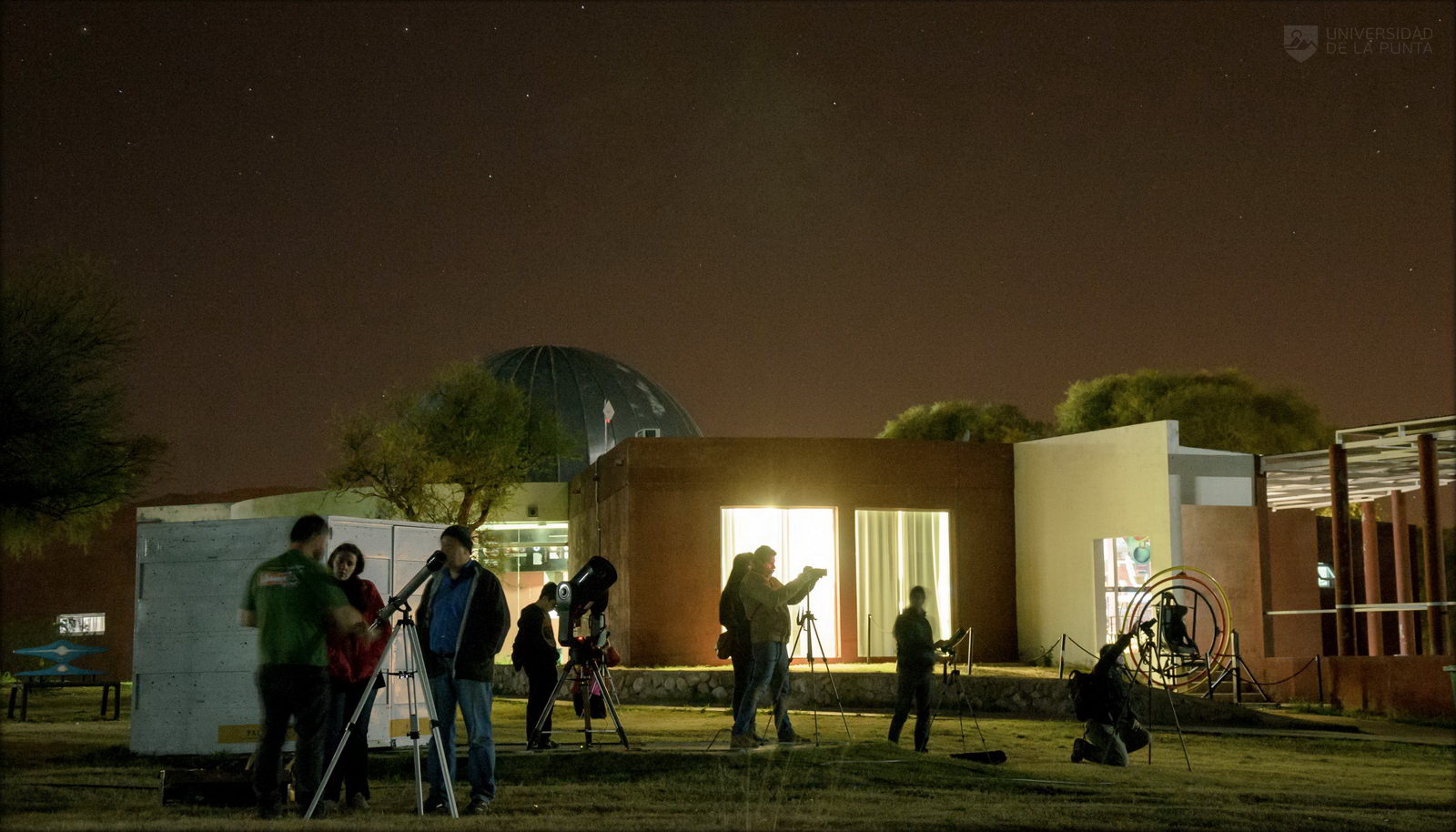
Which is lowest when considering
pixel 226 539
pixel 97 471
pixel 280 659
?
pixel 280 659

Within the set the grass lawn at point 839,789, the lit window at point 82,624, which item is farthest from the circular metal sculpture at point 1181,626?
the lit window at point 82,624

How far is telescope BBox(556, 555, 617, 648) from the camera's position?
10617 mm

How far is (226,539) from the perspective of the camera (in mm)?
10852

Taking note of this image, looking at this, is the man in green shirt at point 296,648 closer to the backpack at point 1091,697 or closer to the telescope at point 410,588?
the telescope at point 410,588

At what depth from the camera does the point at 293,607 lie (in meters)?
6.54

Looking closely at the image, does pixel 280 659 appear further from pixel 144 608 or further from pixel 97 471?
pixel 97 471

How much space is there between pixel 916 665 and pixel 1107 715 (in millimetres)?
1525

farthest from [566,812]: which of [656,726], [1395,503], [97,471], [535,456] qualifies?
[535,456]

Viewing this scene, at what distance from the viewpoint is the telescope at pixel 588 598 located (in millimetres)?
10617

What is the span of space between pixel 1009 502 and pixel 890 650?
125 inches

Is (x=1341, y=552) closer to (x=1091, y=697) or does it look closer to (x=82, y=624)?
(x=1091, y=697)

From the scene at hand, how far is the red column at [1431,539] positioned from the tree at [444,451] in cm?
1740

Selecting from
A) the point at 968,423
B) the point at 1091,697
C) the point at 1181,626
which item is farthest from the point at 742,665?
the point at 968,423

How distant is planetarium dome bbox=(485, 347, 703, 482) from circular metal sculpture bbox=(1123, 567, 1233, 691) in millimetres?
16879
